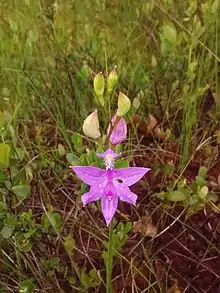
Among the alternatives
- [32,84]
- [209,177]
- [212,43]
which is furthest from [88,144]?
[212,43]

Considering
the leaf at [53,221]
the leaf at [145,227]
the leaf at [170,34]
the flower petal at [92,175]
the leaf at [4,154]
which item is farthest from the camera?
the leaf at [170,34]

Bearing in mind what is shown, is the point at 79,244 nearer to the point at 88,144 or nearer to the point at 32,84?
the point at 88,144

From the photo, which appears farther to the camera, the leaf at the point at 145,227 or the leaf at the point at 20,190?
the leaf at the point at 145,227

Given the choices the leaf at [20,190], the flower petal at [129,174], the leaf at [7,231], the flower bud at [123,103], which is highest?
the flower bud at [123,103]

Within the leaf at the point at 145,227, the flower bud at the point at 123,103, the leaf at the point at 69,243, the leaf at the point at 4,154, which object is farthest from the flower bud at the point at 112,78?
the leaf at the point at 145,227

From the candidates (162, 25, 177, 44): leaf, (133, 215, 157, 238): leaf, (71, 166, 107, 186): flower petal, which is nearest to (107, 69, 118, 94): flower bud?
(71, 166, 107, 186): flower petal

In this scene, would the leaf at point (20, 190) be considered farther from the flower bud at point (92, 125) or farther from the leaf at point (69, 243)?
the flower bud at point (92, 125)
